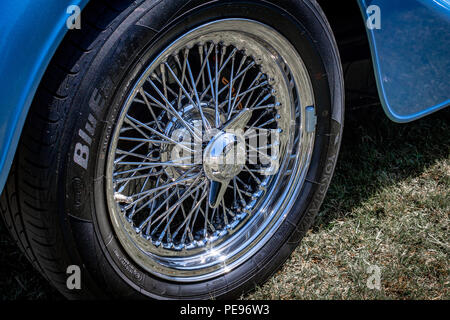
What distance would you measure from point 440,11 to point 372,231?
2.91 feet

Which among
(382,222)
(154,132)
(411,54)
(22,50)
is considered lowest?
(382,222)

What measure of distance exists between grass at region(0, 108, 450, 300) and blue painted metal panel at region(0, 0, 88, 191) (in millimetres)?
844

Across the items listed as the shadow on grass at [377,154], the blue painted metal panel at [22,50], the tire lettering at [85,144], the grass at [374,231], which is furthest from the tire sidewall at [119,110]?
the shadow on grass at [377,154]

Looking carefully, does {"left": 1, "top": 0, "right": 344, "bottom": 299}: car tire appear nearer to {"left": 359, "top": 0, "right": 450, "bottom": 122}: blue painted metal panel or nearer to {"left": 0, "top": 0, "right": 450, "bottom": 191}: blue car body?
{"left": 0, "top": 0, "right": 450, "bottom": 191}: blue car body

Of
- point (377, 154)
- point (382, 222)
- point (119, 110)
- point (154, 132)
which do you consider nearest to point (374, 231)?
point (382, 222)

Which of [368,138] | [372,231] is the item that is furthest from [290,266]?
[368,138]

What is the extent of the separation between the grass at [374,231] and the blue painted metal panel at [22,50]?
844 mm

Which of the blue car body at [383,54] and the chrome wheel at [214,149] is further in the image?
the chrome wheel at [214,149]

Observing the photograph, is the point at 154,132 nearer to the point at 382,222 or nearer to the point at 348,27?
the point at 348,27

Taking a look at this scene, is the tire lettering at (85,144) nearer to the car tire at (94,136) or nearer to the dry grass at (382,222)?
the car tire at (94,136)

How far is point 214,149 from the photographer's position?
1677mm

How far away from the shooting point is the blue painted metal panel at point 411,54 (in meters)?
1.74

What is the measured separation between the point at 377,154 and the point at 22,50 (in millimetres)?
1843
